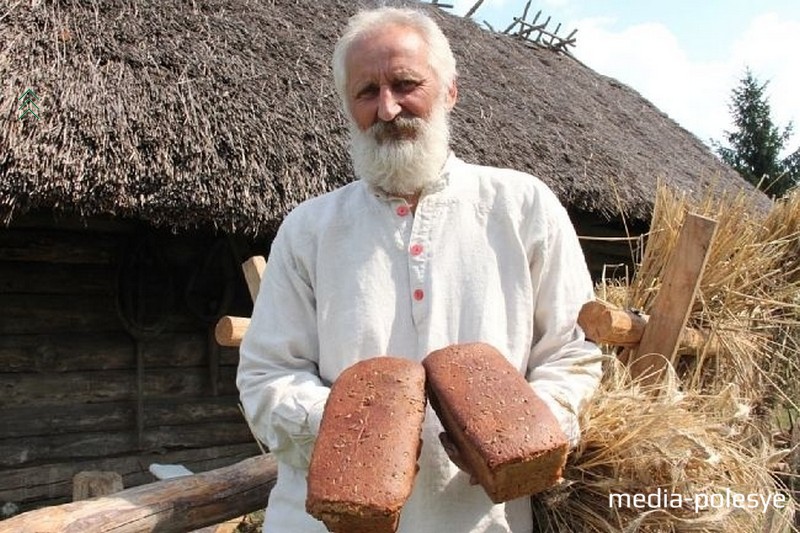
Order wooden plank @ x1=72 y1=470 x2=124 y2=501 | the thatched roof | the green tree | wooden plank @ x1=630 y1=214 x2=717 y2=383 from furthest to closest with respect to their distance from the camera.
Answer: the green tree → the thatched roof → wooden plank @ x1=72 y1=470 x2=124 y2=501 → wooden plank @ x1=630 y1=214 x2=717 y2=383

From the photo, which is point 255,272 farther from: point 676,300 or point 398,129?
point 676,300

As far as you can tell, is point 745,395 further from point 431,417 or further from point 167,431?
point 167,431

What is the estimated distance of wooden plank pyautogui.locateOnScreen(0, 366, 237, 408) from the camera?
3564mm

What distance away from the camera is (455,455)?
1062 millimetres

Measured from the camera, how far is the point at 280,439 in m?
1.19

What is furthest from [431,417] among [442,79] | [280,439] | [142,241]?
[142,241]

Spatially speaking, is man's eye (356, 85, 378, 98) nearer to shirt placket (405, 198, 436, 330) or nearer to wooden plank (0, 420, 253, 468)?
shirt placket (405, 198, 436, 330)

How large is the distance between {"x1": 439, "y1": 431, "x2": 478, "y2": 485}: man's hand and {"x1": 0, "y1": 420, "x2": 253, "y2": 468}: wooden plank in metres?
3.13

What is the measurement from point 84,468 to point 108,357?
558 mm

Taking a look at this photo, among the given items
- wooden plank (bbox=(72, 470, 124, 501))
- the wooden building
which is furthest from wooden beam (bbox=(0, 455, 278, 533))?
the wooden building

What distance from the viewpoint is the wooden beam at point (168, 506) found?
1.45 meters

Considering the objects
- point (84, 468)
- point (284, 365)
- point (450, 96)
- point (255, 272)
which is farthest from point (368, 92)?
point (84, 468)

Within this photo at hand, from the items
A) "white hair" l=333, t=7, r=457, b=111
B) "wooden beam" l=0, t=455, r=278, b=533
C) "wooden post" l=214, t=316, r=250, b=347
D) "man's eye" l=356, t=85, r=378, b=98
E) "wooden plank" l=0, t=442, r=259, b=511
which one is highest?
"white hair" l=333, t=7, r=457, b=111

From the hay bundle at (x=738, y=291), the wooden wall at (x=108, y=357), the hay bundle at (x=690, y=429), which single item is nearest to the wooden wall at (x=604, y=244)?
the wooden wall at (x=108, y=357)
